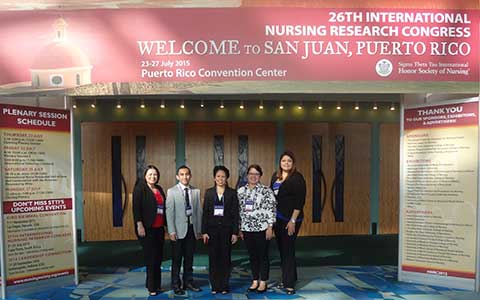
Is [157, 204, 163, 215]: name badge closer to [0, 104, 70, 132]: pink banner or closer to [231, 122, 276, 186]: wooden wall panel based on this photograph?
[0, 104, 70, 132]: pink banner

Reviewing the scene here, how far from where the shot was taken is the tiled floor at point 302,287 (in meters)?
3.26

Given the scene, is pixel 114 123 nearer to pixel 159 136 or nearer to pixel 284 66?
pixel 159 136

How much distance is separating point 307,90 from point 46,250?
326 centimetres

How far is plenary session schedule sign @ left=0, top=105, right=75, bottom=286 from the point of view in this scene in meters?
3.25

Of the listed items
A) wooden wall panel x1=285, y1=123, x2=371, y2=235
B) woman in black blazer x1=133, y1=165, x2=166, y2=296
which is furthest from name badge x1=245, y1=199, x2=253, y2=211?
wooden wall panel x1=285, y1=123, x2=371, y2=235

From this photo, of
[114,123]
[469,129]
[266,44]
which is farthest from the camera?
[114,123]

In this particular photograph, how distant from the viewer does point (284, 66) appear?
319cm

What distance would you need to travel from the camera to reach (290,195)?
326 cm

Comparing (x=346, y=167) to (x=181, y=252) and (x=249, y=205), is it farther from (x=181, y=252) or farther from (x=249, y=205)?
(x=181, y=252)

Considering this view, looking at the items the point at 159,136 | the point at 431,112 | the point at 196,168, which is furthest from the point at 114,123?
the point at 431,112

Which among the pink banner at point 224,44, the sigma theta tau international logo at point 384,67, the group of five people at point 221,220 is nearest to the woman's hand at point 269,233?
the group of five people at point 221,220

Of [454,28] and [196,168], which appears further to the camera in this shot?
[196,168]

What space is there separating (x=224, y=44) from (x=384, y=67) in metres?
1.62

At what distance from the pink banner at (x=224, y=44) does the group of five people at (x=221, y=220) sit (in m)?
1.00
